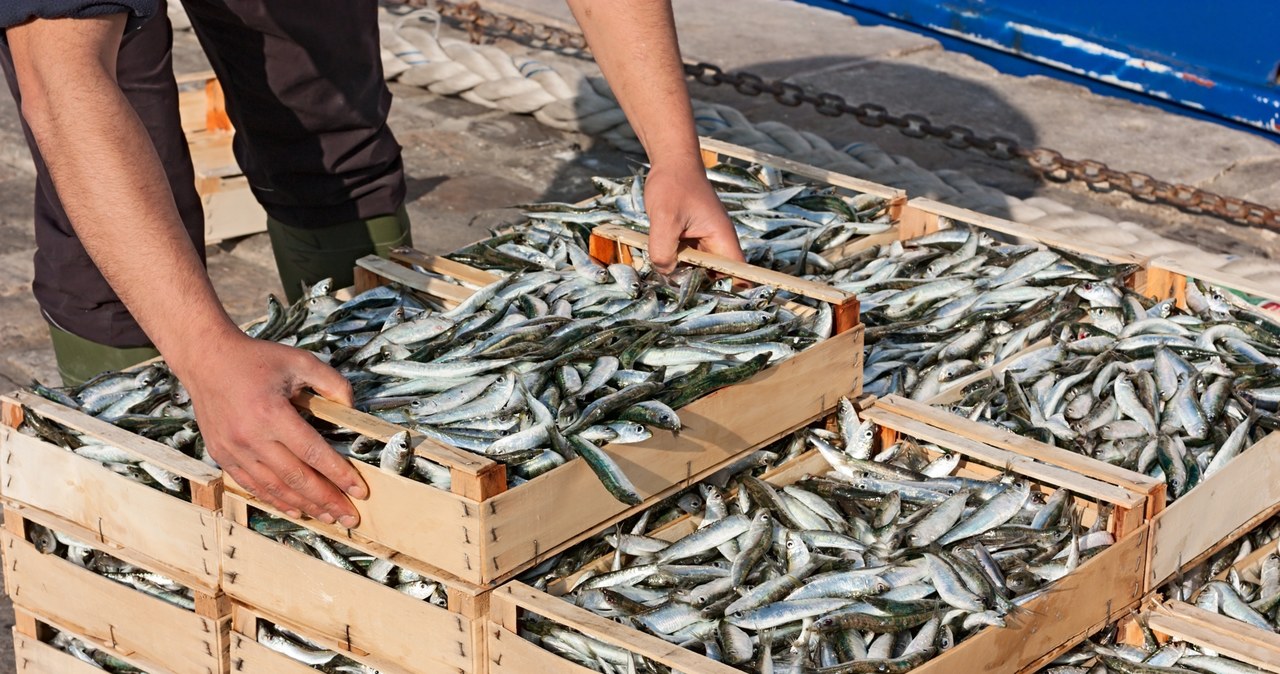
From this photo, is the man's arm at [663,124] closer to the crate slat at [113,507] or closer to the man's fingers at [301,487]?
the man's fingers at [301,487]

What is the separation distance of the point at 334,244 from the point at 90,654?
4.95 ft

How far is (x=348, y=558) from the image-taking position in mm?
2760

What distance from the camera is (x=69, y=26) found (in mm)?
2479

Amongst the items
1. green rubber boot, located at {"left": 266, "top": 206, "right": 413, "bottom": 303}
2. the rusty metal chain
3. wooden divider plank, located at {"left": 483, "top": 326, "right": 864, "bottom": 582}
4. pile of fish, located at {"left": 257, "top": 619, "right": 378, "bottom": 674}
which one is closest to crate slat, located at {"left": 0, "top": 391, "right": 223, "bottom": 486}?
pile of fish, located at {"left": 257, "top": 619, "right": 378, "bottom": 674}

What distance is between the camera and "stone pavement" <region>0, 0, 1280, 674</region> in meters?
6.12

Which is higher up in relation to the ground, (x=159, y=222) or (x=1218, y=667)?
(x=159, y=222)

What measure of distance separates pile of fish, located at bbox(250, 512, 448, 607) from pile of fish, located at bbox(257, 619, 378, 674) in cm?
19

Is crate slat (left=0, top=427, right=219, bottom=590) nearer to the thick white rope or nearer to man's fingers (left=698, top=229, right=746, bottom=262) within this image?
man's fingers (left=698, top=229, right=746, bottom=262)

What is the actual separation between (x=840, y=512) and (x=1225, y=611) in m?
0.77

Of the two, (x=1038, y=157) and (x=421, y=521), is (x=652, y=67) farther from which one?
(x=1038, y=157)

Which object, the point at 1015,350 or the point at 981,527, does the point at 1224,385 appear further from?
the point at 981,527

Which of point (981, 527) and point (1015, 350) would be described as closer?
point (981, 527)

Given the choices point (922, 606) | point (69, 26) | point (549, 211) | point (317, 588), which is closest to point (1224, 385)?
point (922, 606)

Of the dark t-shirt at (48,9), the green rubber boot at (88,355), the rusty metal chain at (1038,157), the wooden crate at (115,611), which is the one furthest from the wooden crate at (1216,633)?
the rusty metal chain at (1038,157)
